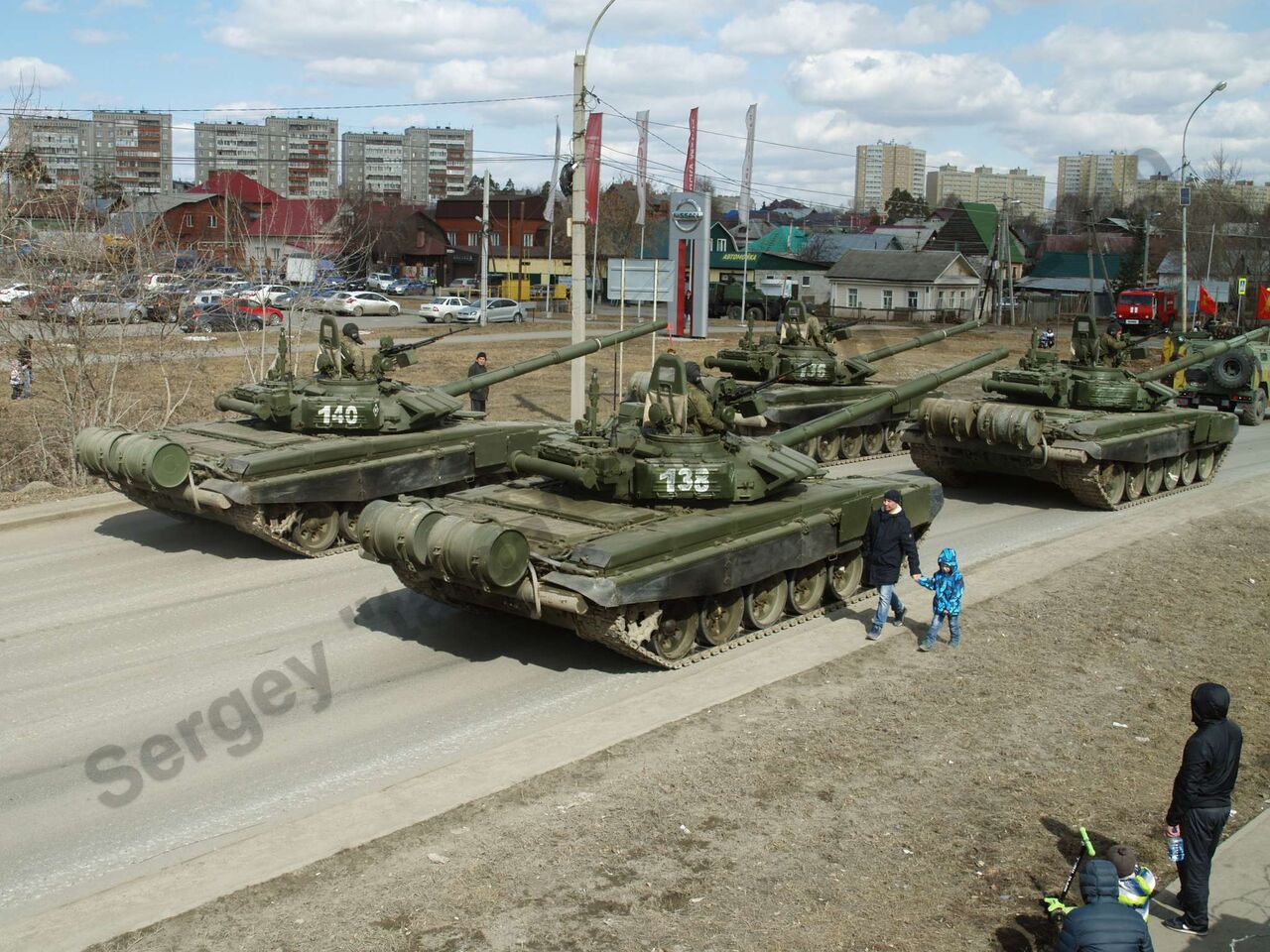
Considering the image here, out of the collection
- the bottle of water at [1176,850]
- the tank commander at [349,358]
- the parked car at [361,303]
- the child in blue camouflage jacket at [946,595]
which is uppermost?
the parked car at [361,303]

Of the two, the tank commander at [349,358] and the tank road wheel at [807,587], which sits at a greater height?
the tank commander at [349,358]

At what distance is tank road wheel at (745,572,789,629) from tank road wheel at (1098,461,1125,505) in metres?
7.24

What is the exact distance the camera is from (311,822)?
779cm

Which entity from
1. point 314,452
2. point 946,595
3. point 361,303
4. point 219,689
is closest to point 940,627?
point 946,595

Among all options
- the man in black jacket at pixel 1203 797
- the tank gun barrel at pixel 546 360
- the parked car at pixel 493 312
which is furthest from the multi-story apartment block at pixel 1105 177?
the man in black jacket at pixel 1203 797

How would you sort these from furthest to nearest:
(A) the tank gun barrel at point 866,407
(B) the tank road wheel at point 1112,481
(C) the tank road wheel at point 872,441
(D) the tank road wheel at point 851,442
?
(C) the tank road wheel at point 872,441
(D) the tank road wheel at point 851,442
(B) the tank road wheel at point 1112,481
(A) the tank gun barrel at point 866,407

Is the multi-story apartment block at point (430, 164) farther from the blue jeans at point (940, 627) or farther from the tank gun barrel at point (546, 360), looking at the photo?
the blue jeans at point (940, 627)

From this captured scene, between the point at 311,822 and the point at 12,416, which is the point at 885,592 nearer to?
the point at 311,822

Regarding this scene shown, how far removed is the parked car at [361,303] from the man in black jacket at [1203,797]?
1710 inches

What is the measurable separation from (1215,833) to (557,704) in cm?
486

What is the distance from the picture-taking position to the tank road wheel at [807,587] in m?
12.2

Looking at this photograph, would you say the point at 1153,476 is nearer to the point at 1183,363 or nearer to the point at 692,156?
the point at 1183,363

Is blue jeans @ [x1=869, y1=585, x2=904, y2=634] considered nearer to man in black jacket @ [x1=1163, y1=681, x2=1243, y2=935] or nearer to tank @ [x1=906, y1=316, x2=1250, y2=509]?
man in black jacket @ [x1=1163, y1=681, x2=1243, y2=935]

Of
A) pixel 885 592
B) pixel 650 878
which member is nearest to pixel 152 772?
pixel 650 878
